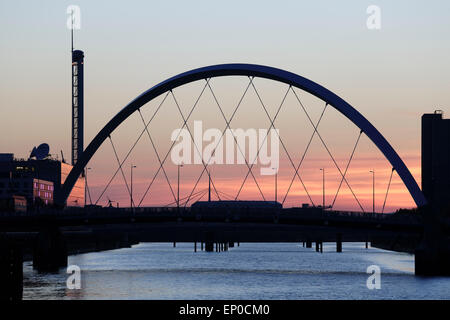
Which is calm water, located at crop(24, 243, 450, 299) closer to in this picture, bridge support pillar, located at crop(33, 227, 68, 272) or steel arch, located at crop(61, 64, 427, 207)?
bridge support pillar, located at crop(33, 227, 68, 272)

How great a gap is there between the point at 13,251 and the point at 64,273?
3717 cm

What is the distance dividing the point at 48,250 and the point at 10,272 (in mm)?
45748

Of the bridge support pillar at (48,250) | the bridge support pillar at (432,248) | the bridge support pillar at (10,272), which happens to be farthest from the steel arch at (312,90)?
the bridge support pillar at (10,272)

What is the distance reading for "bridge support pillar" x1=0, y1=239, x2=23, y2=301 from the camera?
65.1 meters

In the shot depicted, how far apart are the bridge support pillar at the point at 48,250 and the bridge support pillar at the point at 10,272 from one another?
4262cm

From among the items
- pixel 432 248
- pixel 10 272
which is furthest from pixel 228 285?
pixel 10 272

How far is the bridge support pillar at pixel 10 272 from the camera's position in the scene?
214 feet

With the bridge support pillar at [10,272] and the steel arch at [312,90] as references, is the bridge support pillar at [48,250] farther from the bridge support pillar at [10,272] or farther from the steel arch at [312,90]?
the bridge support pillar at [10,272]

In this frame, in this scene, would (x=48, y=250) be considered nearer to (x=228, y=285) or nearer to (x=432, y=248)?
(x=228, y=285)

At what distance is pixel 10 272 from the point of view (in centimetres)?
6619

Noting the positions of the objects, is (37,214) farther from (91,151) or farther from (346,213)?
(346,213)

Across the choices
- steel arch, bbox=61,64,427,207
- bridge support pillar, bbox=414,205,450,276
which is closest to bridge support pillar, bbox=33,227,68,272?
steel arch, bbox=61,64,427,207

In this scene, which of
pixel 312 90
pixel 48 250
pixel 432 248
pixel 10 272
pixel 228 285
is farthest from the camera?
pixel 48 250
